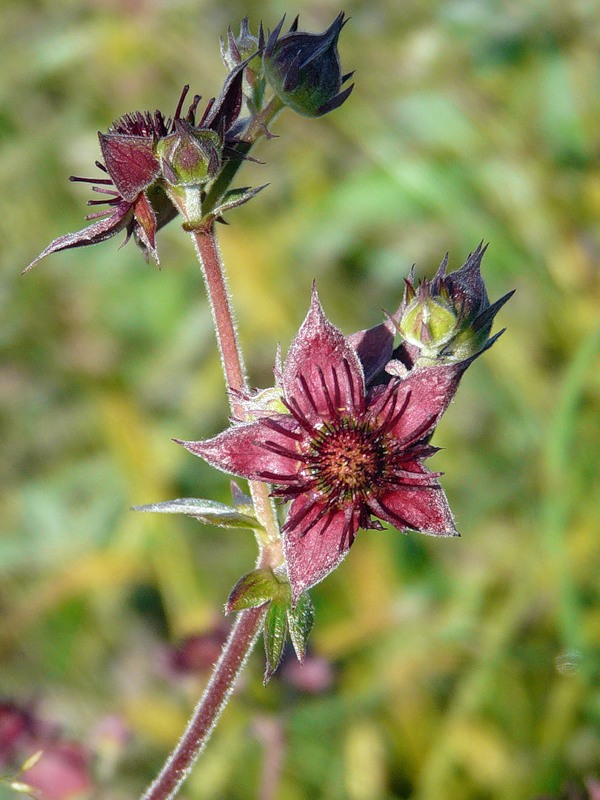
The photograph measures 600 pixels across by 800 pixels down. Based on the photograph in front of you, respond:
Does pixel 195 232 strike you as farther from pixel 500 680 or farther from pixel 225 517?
pixel 500 680

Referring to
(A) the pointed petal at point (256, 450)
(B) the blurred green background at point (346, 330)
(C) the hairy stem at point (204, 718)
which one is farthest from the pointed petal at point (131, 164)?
(B) the blurred green background at point (346, 330)

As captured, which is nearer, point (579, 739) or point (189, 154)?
point (189, 154)

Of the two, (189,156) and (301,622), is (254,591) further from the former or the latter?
(189,156)

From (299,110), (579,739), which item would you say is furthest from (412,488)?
(579,739)

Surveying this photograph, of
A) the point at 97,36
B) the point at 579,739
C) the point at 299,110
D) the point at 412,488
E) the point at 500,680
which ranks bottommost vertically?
the point at 579,739

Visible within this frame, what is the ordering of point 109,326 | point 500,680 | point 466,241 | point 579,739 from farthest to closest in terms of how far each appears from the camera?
point 109,326, point 466,241, point 500,680, point 579,739

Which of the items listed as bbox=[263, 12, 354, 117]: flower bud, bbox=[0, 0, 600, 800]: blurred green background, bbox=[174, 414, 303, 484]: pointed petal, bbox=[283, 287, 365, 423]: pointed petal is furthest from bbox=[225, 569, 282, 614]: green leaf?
bbox=[0, 0, 600, 800]: blurred green background
